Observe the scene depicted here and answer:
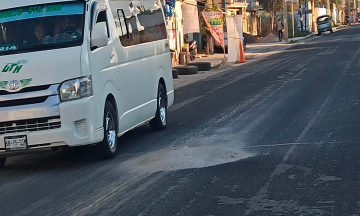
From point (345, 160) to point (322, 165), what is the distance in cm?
40

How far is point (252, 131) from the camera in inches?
408

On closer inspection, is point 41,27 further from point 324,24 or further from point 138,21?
point 324,24

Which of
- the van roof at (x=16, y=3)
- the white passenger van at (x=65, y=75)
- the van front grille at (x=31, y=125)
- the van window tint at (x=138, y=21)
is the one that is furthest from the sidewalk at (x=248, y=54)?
the van front grille at (x=31, y=125)

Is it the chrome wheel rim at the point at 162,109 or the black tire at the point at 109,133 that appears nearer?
the black tire at the point at 109,133

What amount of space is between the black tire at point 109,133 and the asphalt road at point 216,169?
192 mm

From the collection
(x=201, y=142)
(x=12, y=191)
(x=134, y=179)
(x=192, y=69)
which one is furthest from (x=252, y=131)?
(x=192, y=69)

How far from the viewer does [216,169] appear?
7.66 meters

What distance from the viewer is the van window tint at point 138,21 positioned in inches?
380

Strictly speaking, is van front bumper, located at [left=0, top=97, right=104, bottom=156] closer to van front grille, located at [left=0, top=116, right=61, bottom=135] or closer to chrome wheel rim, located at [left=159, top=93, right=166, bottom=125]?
van front grille, located at [left=0, top=116, right=61, bottom=135]

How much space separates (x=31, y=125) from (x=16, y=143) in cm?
30

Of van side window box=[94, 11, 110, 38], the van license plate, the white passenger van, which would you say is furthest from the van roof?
the van license plate

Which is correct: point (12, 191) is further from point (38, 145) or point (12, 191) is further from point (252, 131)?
point (252, 131)

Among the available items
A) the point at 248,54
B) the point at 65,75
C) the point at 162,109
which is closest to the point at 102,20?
the point at 65,75

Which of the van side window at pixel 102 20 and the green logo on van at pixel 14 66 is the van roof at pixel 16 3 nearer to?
the van side window at pixel 102 20
